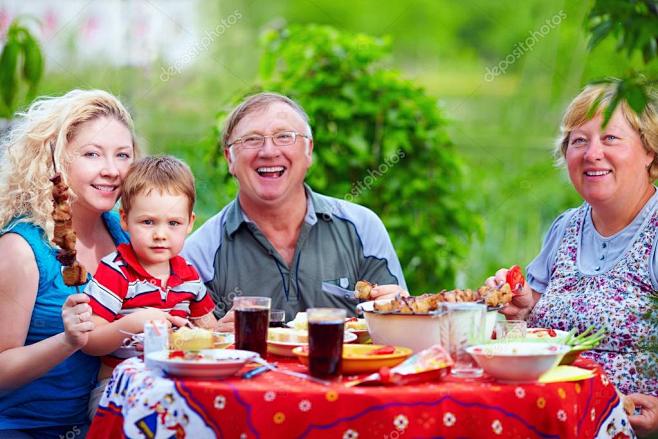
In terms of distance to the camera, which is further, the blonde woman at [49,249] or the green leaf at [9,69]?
the green leaf at [9,69]

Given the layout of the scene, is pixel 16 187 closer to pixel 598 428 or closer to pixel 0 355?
pixel 0 355

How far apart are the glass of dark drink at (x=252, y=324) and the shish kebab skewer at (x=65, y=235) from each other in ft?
1.46

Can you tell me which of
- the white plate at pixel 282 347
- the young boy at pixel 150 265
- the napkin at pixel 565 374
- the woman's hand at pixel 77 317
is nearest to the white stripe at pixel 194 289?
the young boy at pixel 150 265

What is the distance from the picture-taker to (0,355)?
2557mm

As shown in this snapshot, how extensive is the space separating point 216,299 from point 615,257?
1.30 metres

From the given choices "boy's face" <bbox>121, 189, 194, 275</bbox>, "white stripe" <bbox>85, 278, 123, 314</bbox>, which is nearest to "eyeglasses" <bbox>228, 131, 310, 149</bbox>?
"boy's face" <bbox>121, 189, 194, 275</bbox>

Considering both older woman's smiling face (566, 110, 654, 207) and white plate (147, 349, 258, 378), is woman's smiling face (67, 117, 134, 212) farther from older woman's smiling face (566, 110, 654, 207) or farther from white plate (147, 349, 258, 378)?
older woman's smiling face (566, 110, 654, 207)

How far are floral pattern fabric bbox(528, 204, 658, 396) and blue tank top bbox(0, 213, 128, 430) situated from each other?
4.61ft

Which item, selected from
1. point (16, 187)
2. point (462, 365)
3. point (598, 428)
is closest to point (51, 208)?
point (16, 187)

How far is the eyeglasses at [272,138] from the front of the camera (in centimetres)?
321

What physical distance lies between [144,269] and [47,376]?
0.41 m

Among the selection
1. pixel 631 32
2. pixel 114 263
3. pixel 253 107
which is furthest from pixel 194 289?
pixel 631 32

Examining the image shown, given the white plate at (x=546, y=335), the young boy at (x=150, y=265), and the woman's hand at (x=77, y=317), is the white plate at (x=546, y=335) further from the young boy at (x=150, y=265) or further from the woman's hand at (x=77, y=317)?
the woman's hand at (x=77, y=317)

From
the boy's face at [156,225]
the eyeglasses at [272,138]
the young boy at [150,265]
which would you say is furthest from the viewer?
the eyeglasses at [272,138]
